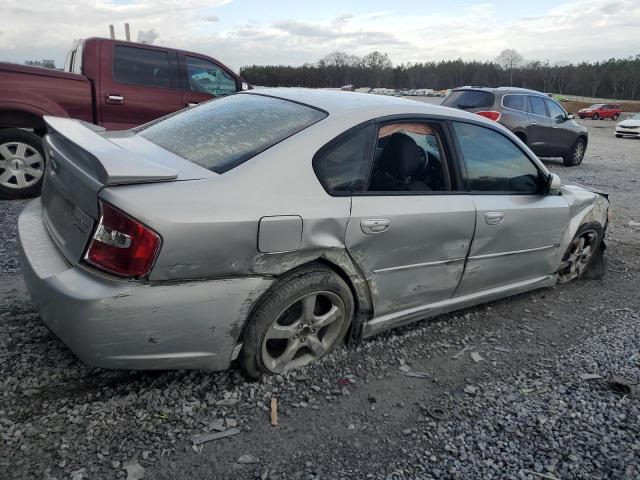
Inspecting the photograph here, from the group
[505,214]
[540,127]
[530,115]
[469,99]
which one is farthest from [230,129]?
[540,127]

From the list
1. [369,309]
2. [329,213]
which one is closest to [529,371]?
[369,309]

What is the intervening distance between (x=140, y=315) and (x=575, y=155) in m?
12.8

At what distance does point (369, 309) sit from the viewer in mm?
2893

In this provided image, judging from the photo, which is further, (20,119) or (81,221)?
(20,119)

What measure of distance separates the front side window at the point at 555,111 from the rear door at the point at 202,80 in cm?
783

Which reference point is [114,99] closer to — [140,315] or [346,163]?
[346,163]

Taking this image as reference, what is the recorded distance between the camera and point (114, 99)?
6398 millimetres

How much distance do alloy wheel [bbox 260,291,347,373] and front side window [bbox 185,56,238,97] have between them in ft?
17.7

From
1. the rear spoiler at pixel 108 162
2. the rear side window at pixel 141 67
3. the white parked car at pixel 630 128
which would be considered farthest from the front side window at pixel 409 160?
the white parked car at pixel 630 128

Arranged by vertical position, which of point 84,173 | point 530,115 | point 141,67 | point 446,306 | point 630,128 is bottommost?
point 446,306

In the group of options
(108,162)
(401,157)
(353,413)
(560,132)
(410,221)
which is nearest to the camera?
(108,162)

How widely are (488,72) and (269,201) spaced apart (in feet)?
361

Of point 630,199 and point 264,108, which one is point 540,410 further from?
point 630,199

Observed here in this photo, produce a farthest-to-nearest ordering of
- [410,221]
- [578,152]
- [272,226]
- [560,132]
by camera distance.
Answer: [578,152], [560,132], [410,221], [272,226]
